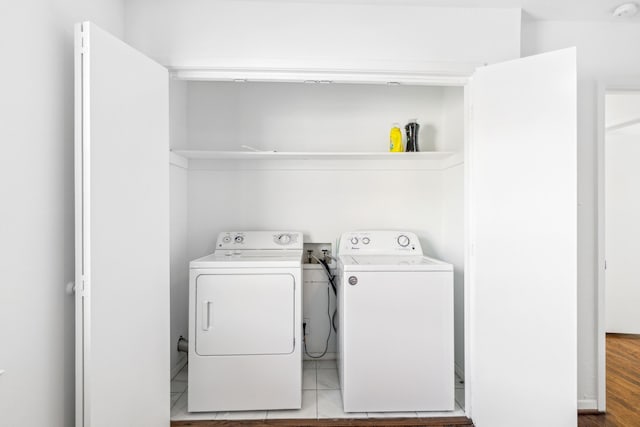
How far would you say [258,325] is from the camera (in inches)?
82.8

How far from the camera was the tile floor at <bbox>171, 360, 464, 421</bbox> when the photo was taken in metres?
2.10

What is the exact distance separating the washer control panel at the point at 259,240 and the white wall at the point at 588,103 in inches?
79.4

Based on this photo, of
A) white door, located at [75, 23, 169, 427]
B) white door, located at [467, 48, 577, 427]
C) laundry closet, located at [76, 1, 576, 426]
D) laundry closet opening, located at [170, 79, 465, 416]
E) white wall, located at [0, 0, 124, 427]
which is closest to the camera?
white wall, located at [0, 0, 124, 427]


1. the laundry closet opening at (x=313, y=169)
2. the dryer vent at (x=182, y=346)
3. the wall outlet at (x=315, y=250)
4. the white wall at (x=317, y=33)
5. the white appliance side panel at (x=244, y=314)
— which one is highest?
the white wall at (x=317, y=33)

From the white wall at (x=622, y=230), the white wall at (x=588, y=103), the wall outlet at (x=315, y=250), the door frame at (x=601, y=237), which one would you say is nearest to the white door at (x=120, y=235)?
the wall outlet at (x=315, y=250)

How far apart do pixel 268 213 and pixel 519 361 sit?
204 centimetres

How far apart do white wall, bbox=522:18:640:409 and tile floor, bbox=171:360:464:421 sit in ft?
2.85

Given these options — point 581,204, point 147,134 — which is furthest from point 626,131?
point 147,134

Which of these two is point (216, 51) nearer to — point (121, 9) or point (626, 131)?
point (121, 9)

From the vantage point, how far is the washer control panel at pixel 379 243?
8.86ft

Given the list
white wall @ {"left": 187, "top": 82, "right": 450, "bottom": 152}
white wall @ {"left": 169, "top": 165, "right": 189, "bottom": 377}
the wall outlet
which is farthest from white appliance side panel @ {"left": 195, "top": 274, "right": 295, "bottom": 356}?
white wall @ {"left": 187, "top": 82, "right": 450, "bottom": 152}

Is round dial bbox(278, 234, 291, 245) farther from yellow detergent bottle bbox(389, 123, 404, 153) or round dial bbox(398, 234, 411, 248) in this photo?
yellow detergent bottle bbox(389, 123, 404, 153)

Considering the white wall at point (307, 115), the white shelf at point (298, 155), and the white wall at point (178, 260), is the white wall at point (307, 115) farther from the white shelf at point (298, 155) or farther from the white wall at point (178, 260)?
the white wall at point (178, 260)

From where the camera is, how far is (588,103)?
2236mm
